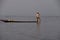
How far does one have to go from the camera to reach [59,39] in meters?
10.7

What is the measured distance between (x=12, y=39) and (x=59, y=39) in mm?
2338

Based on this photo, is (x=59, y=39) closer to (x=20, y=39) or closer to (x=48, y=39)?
(x=48, y=39)

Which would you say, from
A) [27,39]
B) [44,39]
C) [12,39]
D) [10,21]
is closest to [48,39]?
[44,39]

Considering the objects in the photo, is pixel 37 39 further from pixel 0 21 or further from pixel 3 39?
pixel 0 21

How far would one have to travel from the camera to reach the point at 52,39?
10820mm

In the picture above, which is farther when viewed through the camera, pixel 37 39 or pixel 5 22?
pixel 5 22

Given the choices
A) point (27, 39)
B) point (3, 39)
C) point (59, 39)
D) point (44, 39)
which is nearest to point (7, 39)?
point (3, 39)

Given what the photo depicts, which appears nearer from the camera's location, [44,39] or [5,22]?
[44,39]

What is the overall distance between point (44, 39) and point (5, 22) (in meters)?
11.0

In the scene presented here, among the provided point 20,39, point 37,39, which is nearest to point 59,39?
point 37,39

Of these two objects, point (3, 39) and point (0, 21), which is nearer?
point (3, 39)

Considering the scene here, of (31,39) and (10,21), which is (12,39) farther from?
(10,21)

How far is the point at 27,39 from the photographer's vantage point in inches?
424

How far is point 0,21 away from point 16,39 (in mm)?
10047
